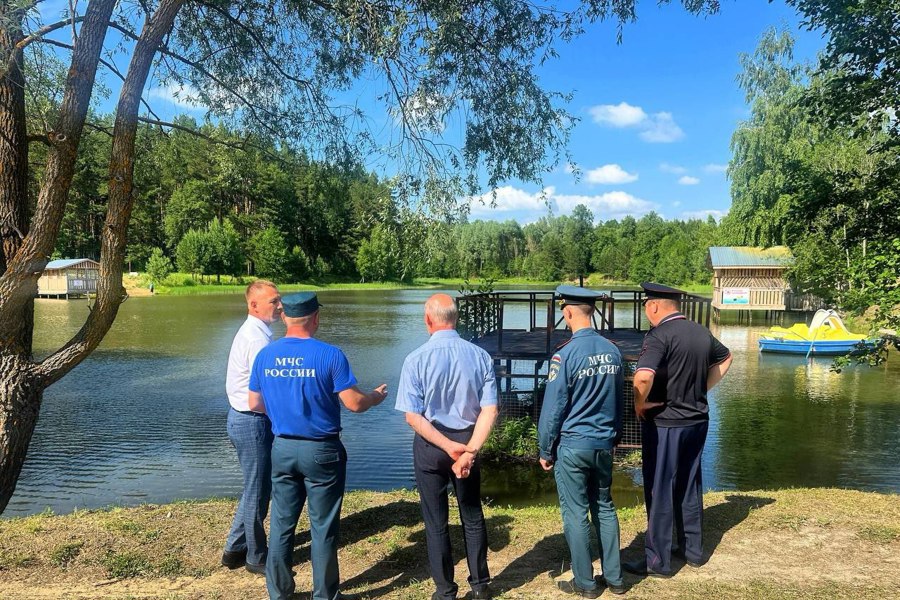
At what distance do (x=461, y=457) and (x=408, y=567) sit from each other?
131 cm

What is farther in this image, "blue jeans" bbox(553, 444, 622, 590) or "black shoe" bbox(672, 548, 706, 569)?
"black shoe" bbox(672, 548, 706, 569)

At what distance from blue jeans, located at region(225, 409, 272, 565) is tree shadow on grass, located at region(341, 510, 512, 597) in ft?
2.26

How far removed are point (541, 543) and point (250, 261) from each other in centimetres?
7237

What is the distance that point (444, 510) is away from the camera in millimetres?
3613

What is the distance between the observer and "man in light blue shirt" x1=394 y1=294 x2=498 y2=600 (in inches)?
141

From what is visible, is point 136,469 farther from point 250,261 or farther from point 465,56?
point 250,261

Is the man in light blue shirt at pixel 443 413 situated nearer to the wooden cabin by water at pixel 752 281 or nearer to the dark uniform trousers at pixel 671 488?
the dark uniform trousers at pixel 671 488

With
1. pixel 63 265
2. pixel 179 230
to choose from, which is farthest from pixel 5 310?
pixel 179 230

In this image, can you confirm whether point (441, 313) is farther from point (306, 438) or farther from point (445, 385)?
point (306, 438)

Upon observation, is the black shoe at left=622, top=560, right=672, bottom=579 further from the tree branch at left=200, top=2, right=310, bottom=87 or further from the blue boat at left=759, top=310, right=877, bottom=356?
the blue boat at left=759, top=310, right=877, bottom=356

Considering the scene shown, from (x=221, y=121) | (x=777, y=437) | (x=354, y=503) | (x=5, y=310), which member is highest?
(x=221, y=121)

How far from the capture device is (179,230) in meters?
67.8

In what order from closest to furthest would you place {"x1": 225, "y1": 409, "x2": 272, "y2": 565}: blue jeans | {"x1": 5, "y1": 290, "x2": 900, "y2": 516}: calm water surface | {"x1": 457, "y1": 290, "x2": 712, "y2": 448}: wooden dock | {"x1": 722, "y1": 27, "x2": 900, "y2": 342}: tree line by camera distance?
1. {"x1": 225, "y1": 409, "x2": 272, "y2": 565}: blue jeans
2. {"x1": 722, "y1": 27, "x2": 900, "y2": 342}: tree line
3. {"x1": 5, "y1": 290, "x2": 900, "y2": 516}: calm water surface
4. {"x1": 457, "y1": 290, "x2": 712, "y2": 448}: wooden dock

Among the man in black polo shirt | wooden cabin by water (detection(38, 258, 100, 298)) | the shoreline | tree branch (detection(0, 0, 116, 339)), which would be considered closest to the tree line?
the man in black polo shirt
